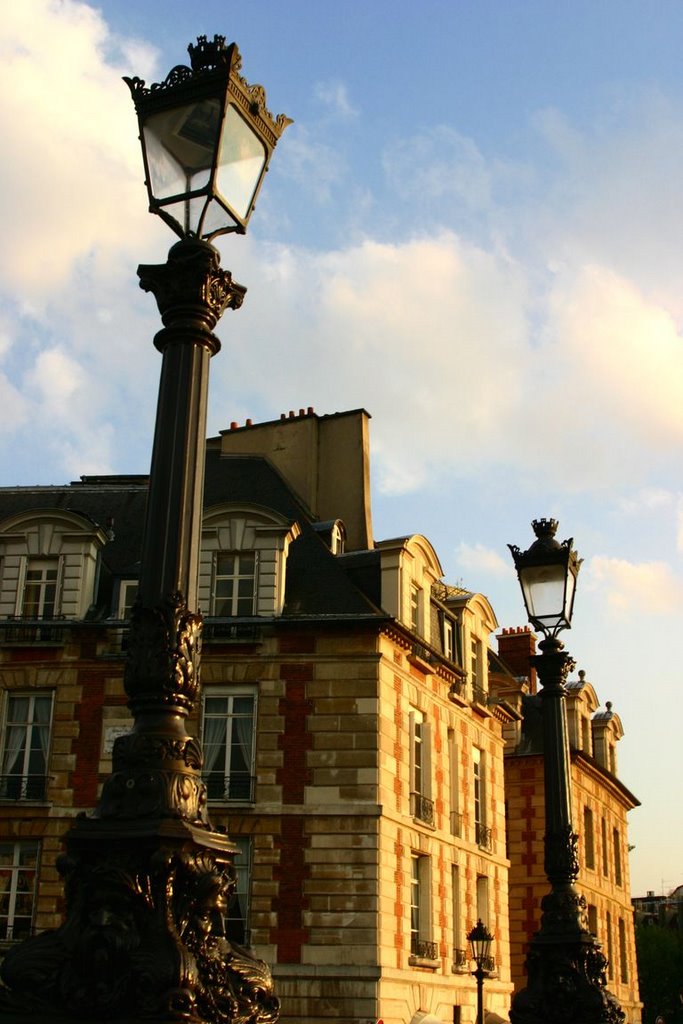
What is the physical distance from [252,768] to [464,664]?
7.57 m

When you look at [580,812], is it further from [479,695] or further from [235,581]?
[235,581]

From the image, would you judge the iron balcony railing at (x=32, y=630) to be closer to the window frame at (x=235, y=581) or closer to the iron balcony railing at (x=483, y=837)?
the window frame at (x=235, y=581)

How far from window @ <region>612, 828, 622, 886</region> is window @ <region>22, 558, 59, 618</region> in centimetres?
2720

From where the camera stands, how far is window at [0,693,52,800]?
22.7 meters

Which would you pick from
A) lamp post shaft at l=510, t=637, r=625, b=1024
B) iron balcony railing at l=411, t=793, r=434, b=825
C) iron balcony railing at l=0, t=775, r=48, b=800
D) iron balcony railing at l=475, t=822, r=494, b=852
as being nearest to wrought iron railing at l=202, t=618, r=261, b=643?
iron balcony railing at l=0, t=775, r=48, b=800

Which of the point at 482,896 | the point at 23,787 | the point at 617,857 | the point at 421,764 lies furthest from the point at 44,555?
the point at 617,857

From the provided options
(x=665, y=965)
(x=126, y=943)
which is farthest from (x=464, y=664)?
(x=665, y=965)

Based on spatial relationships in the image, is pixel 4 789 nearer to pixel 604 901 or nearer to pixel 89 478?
pixel 89 478

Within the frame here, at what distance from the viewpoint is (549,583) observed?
1131 cm

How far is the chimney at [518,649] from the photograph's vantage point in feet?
140

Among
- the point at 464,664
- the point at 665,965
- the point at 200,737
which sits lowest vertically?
the point at 665,965

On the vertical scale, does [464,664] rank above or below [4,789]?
above

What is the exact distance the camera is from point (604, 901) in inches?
1607

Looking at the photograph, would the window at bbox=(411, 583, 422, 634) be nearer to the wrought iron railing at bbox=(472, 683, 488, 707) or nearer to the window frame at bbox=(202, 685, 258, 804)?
the wrought iron railing at bbox=(472, 683, 488, 707)
